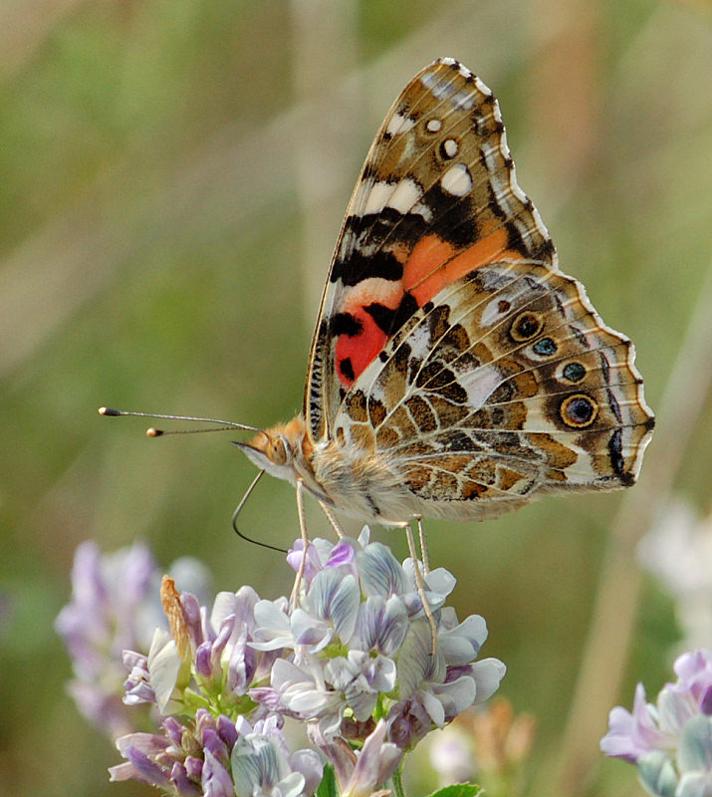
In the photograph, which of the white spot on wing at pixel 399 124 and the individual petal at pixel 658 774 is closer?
the individual petal at pixel 658 774

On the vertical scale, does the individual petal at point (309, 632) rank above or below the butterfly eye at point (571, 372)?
below

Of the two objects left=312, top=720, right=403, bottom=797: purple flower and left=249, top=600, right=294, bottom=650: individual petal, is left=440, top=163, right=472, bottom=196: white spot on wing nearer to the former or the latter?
left=249, top=600, right=294, bottom=650: individual petal

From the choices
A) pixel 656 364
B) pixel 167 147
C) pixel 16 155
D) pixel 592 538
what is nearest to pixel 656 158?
pixel 656 364

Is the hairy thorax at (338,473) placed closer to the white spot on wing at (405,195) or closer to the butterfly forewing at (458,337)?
the butterfly forewing at (458,337)

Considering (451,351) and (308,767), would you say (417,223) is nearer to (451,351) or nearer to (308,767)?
(451,351)

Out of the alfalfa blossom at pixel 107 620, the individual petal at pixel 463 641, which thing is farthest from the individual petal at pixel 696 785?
the alfalfa blossom at pixel 107 620

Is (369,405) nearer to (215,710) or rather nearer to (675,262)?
(215,710)

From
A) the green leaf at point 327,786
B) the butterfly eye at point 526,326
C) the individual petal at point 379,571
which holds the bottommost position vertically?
the green leaf at point 327,786
